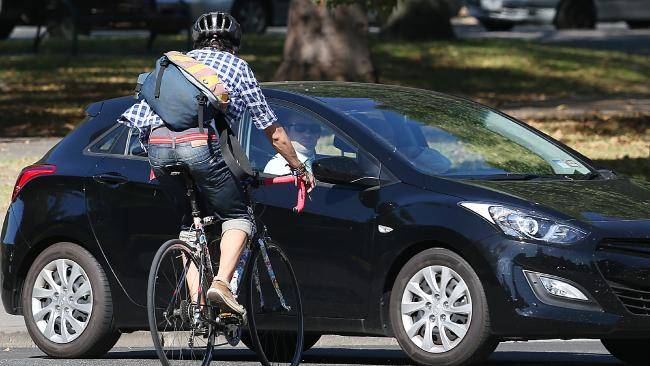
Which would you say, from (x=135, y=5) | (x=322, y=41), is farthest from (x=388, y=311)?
(x=135, y=5)

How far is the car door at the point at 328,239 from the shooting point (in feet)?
26.0

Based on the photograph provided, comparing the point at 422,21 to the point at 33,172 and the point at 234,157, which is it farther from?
the point at 234,157

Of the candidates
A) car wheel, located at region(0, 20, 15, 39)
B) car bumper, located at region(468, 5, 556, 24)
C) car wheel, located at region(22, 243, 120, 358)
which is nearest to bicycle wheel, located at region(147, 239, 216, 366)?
car wheel, located at region(22, 243, 120, 358)

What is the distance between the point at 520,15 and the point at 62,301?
25290mm

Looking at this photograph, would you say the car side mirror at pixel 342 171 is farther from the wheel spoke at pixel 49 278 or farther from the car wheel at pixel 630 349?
the wheel spoke at pixel 49 278

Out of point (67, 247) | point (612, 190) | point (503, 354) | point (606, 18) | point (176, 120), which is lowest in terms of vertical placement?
point (606, 18)

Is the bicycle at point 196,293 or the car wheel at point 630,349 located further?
the car wheel at point 630,349

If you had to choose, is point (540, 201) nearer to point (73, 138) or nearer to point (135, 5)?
point (73, 138)

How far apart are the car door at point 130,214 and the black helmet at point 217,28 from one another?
4.46ft

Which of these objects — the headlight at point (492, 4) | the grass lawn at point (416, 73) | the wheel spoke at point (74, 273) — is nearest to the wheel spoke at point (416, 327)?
the wheel spoke at point (74, 273)

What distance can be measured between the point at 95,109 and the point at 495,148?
2284mm

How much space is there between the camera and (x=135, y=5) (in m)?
25.5

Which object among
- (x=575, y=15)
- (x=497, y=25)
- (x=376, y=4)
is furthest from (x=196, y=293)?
(x=497, y=25)

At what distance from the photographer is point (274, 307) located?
308 inches
